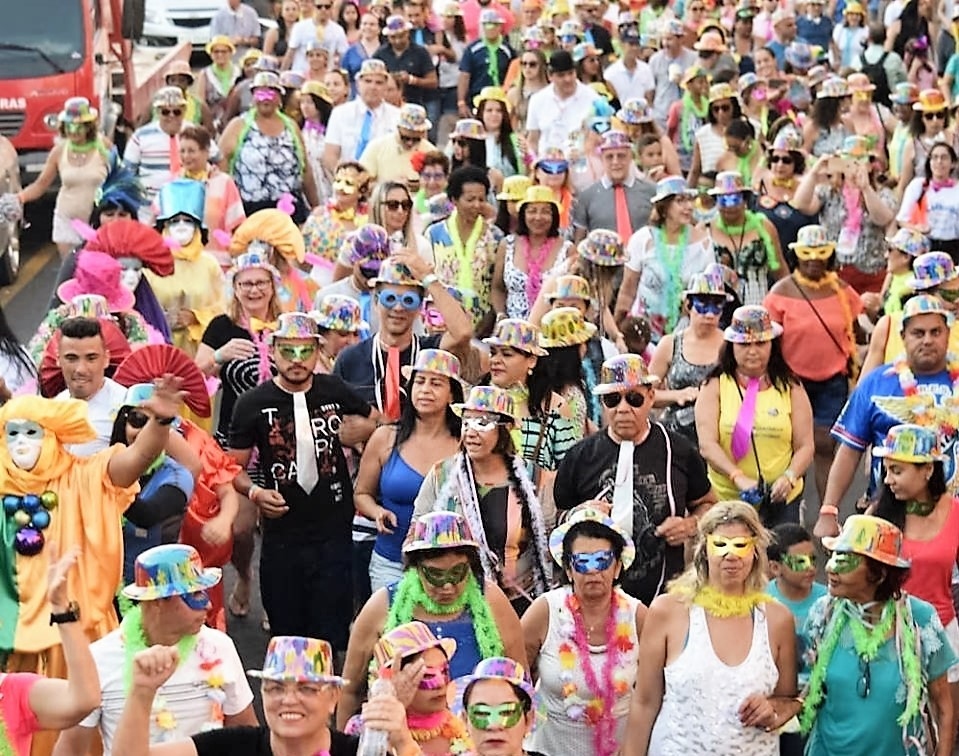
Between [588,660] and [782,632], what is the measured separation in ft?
2.14

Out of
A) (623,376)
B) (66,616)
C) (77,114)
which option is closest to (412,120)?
(77,114)

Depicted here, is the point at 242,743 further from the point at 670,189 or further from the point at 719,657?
the point at 670,189

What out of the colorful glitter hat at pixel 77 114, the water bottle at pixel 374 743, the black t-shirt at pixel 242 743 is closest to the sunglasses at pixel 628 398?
the black t-shirt at pixel 242 743

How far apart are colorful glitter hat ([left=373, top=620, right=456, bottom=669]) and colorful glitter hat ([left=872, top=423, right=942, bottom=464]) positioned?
225 centimetres

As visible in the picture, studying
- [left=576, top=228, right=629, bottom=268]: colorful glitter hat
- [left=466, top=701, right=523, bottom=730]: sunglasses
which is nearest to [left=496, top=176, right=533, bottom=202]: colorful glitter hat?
[left=576, top=228, right=629, bottom=268]: colorful glitter hat

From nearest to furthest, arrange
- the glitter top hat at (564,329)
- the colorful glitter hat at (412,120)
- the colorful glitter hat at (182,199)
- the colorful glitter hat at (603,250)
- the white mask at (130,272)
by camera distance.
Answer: the glitter top hat at (564,329) → the white mask at (130,272) → the colorful glitter hat at (603,250) → the colorful glitter hat at (182,199) → the colorful glitter hat at (412,120)

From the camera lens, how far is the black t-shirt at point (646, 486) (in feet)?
28.2

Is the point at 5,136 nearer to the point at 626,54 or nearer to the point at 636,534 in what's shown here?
the point at 626,54

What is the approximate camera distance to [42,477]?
7648 mm

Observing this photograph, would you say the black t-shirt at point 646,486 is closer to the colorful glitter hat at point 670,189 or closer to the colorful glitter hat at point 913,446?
the colorful glitter hat at point 913,446

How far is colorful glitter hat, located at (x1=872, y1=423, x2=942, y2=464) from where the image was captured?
818 cm

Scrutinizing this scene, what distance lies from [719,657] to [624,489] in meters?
→ 1.47

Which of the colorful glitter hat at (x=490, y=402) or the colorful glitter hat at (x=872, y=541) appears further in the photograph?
the colorful glitter hat at (x=490, y=402)

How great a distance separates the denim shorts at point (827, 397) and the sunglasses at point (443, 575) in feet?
14.7
